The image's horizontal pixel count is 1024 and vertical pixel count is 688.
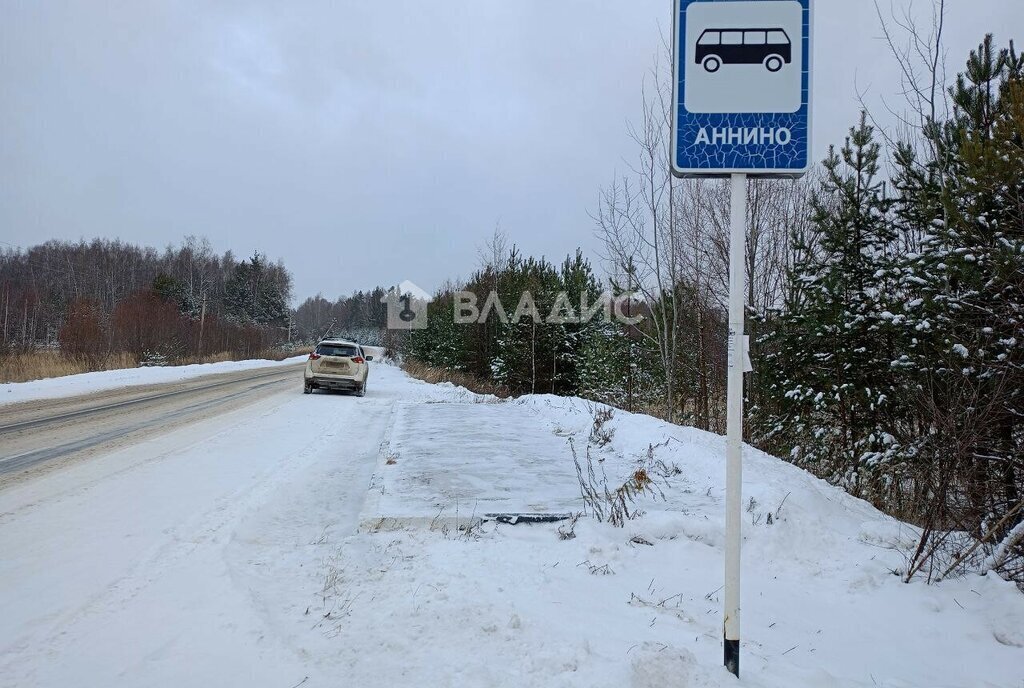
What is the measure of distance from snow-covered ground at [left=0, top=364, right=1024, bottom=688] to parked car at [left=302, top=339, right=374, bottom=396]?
37.8 ft

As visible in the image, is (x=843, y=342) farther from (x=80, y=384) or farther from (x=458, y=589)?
(x=80, y=384)

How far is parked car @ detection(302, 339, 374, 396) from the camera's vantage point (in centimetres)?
1781

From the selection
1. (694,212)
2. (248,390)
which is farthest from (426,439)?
(248,390)

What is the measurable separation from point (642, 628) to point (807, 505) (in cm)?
231

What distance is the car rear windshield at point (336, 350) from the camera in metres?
18.1

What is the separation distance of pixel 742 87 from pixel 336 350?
1692cm

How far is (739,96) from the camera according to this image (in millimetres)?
2650

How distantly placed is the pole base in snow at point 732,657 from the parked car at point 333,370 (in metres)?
16.4

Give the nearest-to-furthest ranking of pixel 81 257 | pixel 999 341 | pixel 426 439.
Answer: pixel 999 341, pixel 426 439, pixel 81 257

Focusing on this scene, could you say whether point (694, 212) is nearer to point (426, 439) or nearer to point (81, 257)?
point (426, 439)

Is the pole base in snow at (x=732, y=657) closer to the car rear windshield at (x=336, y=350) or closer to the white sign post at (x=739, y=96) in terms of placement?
the white sign post at (x=739, y=96)

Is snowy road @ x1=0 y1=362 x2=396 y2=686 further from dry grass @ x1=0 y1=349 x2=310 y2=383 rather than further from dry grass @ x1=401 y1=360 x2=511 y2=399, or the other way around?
dry grass @ x1=0 y1=349 x2=310 y2=383

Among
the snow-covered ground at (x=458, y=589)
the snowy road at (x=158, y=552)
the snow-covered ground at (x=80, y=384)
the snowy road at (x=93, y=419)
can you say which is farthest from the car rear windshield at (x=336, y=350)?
the snow-covered ground at (x=458, y=589)

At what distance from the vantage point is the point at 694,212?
1503 centimetres
